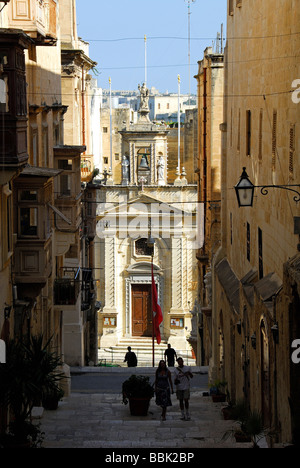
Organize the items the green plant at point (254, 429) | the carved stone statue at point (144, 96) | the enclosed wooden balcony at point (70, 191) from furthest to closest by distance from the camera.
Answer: the carved stone statue at point (144, 96) < the enclosed wooden balcony at point (70, 191) < the green plant at point (254, 429)

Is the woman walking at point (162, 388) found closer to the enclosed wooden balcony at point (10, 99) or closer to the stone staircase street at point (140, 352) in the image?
the enclosed wooden balcony at point (10, 99)

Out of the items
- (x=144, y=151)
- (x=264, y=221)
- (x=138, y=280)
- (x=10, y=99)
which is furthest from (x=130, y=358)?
(x=144, y=151)

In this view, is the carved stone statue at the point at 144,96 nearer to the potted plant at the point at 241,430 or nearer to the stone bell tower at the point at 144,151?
the stone bell tower at the point at 144,151

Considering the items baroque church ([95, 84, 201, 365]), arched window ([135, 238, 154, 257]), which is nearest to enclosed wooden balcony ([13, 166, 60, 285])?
baroque church ([95, 84, 201, 365])

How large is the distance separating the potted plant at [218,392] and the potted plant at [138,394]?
2.78 meters

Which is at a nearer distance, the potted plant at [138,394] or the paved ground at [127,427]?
the paved ground at [127,427]

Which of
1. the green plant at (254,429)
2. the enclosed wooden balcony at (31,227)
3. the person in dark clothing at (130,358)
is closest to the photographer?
the green plant at (254,429)

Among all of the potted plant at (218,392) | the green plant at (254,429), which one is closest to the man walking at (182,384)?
the potted plant at (218,392)

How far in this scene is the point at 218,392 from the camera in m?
22.2

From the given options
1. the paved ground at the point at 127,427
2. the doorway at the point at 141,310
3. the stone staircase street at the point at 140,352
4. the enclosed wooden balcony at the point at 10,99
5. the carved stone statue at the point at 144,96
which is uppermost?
the carved stone statue at the point at 144,96

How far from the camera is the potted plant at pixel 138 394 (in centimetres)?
1892

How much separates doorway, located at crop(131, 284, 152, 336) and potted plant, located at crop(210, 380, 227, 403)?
96.9 feet

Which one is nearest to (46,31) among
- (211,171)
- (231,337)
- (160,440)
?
(231,337)

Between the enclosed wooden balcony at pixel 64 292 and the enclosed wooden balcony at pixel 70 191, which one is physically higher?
the enclosed wooden balcony at pixel 70 191
